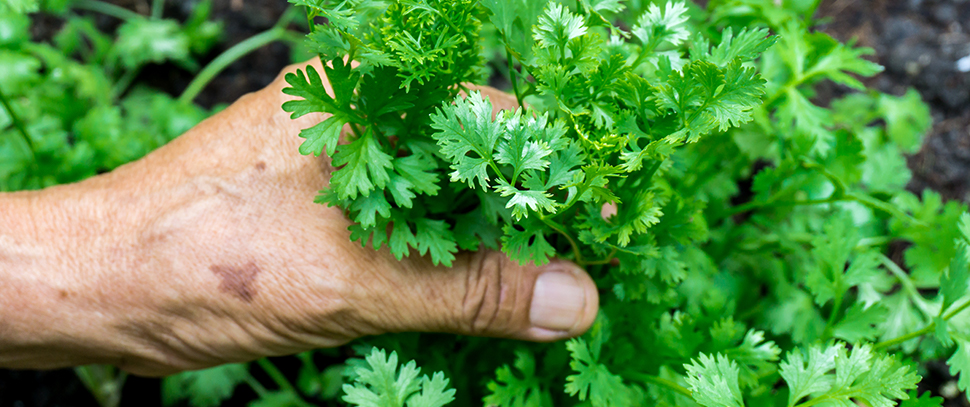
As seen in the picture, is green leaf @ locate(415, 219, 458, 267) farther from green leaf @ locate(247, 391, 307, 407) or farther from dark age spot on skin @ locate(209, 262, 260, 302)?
green leaf @ locate(247, 391, 307, 407)

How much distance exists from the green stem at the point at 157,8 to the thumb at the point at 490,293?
230cm

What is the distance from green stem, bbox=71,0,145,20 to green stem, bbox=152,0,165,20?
61 mm

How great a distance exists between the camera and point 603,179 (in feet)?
3.27

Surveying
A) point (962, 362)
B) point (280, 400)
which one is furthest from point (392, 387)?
point (962, 362)

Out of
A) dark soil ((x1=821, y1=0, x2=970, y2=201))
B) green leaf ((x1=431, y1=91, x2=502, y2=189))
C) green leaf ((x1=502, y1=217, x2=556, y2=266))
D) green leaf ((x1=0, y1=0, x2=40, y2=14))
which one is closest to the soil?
dark soil ((x1=821, y1=0, x2=970, y2=201))

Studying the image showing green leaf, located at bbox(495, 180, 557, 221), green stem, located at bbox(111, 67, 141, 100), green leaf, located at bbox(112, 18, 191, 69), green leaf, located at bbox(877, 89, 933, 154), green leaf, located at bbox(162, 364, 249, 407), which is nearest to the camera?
green leaf, located at bbox(495, 180, 557, 221)

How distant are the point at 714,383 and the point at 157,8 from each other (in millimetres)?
2917

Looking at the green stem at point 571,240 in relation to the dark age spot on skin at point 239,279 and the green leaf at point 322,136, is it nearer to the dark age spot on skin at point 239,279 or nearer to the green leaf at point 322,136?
the green leaf at point 322,136

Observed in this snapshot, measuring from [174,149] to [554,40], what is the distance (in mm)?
1012

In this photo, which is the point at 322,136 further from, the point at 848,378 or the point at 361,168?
the point at 848,378

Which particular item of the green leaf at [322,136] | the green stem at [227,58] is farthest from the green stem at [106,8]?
the green leaf at [322,136]

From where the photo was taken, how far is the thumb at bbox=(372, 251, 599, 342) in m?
1.36

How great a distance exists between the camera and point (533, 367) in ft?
4.90

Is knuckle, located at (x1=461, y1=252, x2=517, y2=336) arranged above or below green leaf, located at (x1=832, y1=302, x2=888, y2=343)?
above
